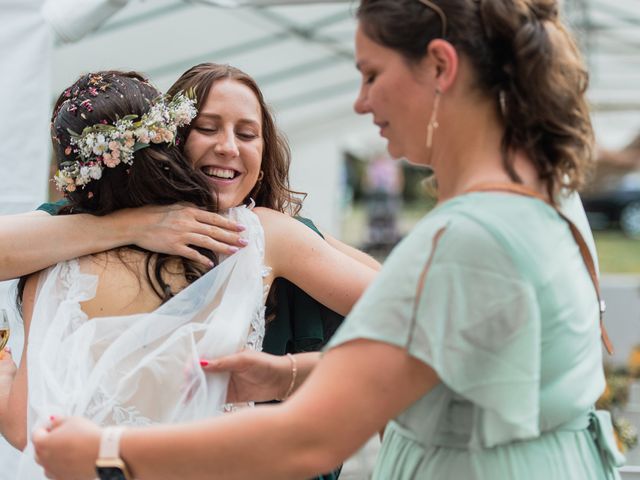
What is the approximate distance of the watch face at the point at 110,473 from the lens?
140cm

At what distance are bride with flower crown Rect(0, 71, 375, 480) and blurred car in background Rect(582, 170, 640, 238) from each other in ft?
71.3

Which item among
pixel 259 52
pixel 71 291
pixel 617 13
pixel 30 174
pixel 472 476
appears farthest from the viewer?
pixel 617 13

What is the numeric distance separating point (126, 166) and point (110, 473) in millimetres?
920

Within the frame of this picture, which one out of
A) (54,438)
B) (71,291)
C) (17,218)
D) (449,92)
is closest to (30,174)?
(17,218)

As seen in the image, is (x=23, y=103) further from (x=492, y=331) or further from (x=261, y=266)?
(x=492, y=331)

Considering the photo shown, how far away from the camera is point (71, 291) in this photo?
205cm

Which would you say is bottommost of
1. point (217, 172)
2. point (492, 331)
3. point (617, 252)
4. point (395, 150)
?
point (617, 252)

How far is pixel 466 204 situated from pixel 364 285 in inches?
34.2

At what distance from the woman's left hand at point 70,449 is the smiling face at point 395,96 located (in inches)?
25.7

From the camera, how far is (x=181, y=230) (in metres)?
2.11

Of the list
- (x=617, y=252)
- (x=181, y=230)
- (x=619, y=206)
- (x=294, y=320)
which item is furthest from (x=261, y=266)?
(x=619, y=206)

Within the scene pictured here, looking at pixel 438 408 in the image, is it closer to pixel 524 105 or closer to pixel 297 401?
pixel 297 401

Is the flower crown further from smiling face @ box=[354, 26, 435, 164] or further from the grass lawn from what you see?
the grass lawn

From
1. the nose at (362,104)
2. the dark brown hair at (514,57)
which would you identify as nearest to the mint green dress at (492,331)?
the dark brown hair at (514,57)
